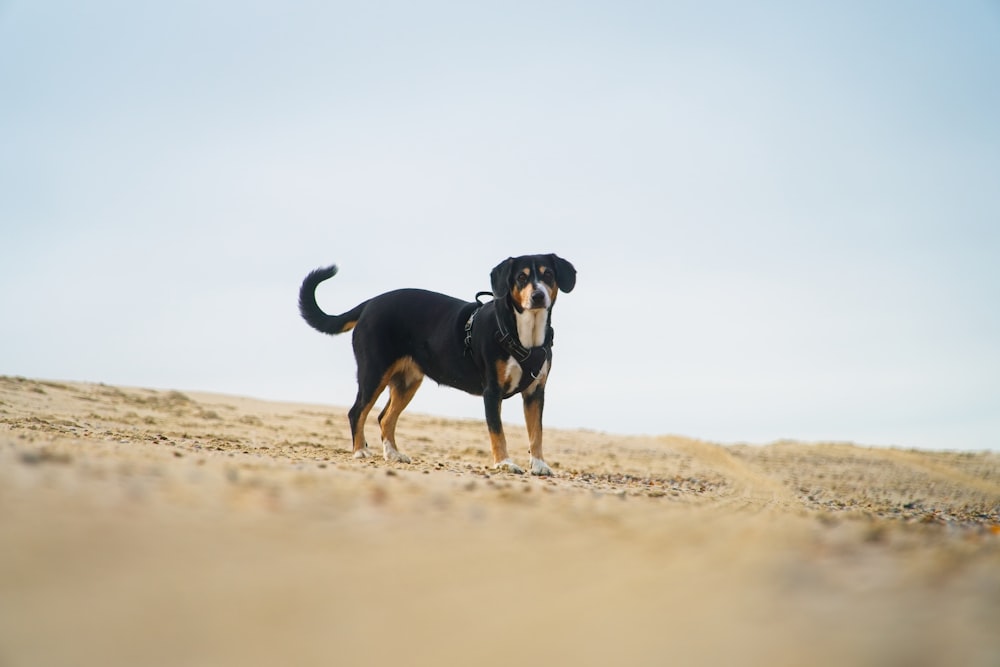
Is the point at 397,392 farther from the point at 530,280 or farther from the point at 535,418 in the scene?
the point at 530,280

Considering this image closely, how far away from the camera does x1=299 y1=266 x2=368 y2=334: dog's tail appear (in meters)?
9.17

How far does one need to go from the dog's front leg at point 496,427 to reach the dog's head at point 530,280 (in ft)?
2.77

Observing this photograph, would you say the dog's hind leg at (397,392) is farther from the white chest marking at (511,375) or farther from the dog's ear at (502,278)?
the dog's ear at (502,278)

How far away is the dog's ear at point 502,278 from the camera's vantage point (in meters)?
7.44

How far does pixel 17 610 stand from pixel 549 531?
131 cm

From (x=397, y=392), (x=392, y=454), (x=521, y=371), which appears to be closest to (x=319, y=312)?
(x=397, y=392)

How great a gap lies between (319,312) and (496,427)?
9.68 ft

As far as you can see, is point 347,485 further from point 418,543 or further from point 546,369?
point 546,369

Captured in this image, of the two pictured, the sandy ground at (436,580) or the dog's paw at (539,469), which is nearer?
the sandy ground at (436,580)

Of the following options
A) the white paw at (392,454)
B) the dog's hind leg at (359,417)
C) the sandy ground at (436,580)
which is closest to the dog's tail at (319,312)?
the dog's hind leg at (359,417)

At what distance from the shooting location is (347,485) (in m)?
3.10

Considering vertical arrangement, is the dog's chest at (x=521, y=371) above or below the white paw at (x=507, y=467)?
above

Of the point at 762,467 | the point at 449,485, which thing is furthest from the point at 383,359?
the point at 762,467

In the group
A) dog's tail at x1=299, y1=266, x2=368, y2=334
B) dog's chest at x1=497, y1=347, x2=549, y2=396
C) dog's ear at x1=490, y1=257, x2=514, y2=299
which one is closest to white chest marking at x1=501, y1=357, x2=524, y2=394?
dog's chest at x1=497, y1=347, x2=549, y2=396
